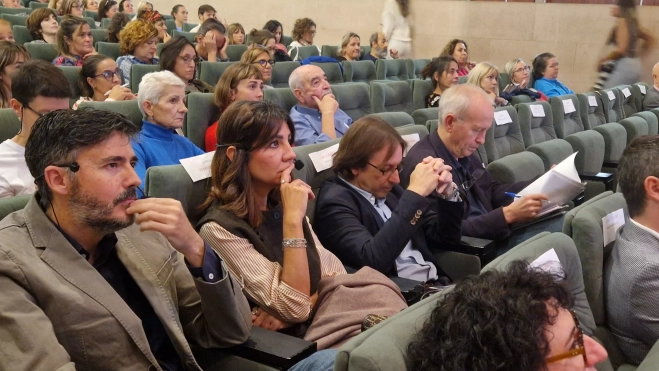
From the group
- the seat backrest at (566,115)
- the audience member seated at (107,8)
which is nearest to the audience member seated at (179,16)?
the audience member seated at (107,8)

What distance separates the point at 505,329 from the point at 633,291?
851 mm

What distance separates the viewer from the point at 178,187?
1922 millimetres

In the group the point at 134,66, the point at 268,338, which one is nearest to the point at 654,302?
the point at 268,338

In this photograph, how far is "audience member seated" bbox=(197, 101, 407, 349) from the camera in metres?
1.72

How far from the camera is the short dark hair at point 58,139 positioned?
4.42 ft

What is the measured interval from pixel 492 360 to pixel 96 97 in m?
3.13

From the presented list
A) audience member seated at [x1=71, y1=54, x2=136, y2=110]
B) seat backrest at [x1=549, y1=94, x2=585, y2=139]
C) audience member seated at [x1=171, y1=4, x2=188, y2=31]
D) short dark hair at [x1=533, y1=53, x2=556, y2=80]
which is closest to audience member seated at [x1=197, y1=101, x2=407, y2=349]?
audience member seated at [x1=71, y1=54, x2=136, y2=110]

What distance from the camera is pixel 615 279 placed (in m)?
1.75

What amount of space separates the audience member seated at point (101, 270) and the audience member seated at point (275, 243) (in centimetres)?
18

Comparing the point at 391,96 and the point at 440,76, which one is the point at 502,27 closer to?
the point at 440,76

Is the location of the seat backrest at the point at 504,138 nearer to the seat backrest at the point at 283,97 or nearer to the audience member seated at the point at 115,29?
the seat backrest at the point at 283,97

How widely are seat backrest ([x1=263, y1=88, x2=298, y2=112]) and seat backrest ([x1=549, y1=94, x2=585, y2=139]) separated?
7.91 ft

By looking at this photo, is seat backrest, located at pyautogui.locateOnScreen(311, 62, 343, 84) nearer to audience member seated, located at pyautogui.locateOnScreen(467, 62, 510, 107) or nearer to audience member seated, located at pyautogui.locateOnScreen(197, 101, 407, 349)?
Answer: audience member seated, located at pyautogui.locateOnScreen(467, 62, 510, 107)

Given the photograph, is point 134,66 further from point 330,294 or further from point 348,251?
point 330,294
